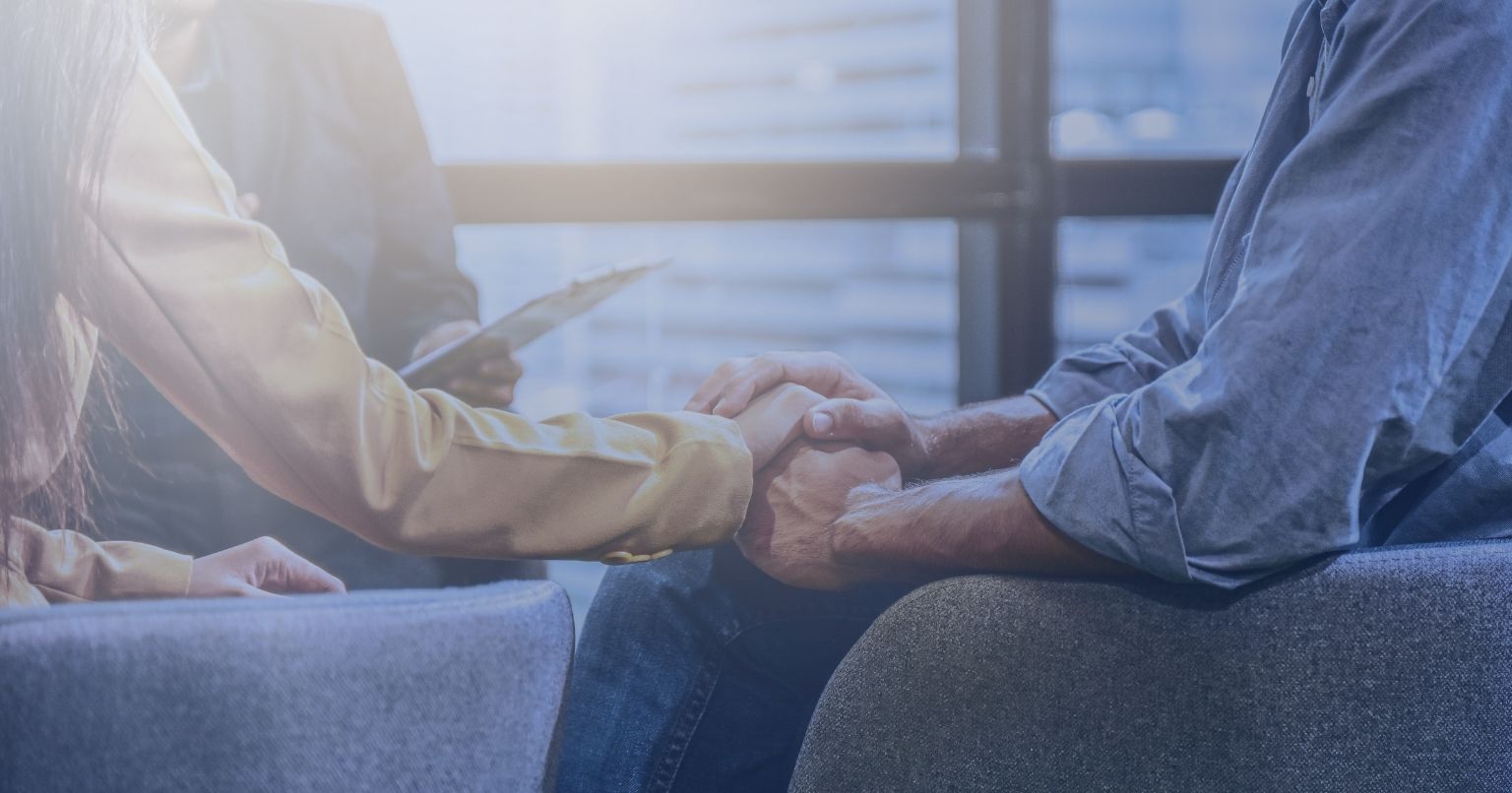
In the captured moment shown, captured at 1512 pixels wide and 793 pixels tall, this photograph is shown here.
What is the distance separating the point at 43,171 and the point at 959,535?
2.29 feet

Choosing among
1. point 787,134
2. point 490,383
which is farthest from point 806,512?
point 787,134

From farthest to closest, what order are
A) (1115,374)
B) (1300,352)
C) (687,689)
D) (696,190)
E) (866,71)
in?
(866,71) → (696,190) → (1115,374) → (687,689) → (1300,352)

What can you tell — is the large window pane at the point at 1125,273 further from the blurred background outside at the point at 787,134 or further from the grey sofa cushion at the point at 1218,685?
the grey sofa cushion at the point at 1218,685

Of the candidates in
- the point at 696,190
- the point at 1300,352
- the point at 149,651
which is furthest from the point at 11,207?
the point at 696,190

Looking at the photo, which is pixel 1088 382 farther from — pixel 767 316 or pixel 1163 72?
pixel 767 316

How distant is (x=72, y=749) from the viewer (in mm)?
541

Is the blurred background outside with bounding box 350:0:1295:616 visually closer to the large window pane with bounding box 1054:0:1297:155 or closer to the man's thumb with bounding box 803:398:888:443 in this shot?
the large window pane with bounding box 1054:0:1297:155

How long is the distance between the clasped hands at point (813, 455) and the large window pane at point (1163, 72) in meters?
1.32

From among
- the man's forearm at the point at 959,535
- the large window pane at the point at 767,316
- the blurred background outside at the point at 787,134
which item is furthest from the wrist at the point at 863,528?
the large window pane at the point at 767,316

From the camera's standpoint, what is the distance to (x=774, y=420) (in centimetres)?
105

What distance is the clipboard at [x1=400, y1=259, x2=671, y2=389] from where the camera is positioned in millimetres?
1283

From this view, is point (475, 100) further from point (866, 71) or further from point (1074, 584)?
point (1074, 584)

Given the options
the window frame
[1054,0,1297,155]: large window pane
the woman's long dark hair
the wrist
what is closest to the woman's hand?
the woman's long dark hair

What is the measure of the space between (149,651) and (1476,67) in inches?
34.3
